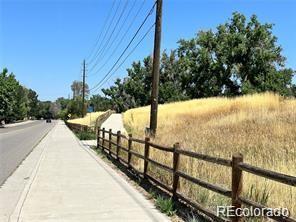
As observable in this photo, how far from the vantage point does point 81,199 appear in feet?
36.9

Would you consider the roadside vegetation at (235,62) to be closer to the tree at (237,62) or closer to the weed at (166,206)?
the tree at (237,62)

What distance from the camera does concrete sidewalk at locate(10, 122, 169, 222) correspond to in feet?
30.6

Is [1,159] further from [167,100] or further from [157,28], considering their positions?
[167,100]

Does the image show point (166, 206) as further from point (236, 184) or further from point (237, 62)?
point (237, 62)

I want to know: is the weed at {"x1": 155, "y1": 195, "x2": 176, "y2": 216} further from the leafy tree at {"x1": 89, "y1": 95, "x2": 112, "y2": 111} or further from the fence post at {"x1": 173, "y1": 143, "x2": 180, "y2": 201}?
the leafy tree at {"x1": 89, "y1": 95, "x2": 112, "y2": 111}

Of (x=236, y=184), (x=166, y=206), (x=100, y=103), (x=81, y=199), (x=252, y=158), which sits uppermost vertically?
(x=100, y=103)

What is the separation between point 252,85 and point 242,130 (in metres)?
47.3

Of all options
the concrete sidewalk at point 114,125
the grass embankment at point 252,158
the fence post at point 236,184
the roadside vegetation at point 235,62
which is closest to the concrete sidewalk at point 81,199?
the grass embankment at point 252,158

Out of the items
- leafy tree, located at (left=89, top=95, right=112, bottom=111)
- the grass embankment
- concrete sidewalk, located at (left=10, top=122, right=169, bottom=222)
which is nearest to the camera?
the grass embankment

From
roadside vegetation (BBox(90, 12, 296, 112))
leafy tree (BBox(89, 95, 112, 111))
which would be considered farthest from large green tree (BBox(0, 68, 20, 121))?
leafy tree (BBox(89, 95, 112, 111))

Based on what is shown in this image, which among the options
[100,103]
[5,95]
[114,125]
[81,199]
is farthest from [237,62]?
[100,103]

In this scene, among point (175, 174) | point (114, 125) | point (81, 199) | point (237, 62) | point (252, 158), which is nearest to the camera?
point (175, 174)

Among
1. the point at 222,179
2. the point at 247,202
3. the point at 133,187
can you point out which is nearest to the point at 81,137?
the point at 133,187

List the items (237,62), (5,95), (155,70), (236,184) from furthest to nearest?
1. (5,95)
2. (237,62)
3. (155,70)
4. (236,184)
